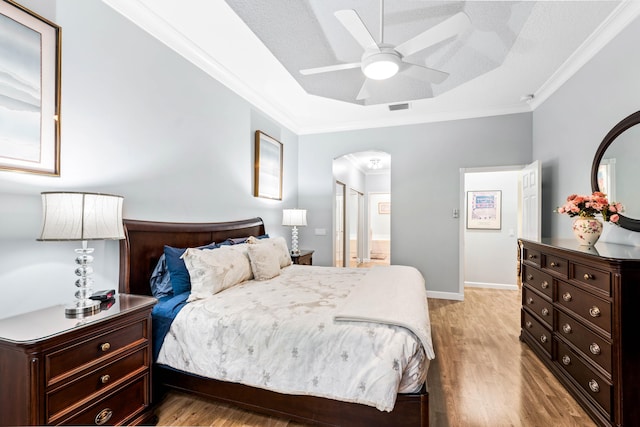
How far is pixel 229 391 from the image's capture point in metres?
1.89

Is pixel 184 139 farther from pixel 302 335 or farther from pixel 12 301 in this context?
pixel 302 335

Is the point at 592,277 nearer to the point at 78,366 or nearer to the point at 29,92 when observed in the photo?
the point at 78,366

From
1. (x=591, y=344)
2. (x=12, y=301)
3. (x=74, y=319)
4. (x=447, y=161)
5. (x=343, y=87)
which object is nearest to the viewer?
(x=74, y=319)

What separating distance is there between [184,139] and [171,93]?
1.32 ft

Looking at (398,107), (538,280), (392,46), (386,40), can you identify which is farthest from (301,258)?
(392,46)

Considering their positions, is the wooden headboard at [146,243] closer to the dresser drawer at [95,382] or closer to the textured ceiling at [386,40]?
the dresser drawer at [95,382]

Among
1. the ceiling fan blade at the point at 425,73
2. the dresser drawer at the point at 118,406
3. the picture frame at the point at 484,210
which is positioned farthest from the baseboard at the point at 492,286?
the dresser drawer at the point at 118,406

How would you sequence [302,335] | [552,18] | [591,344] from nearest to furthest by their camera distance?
1. [302,335]
2. [591,344]
3. [552,18]

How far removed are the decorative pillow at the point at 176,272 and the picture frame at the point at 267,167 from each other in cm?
168

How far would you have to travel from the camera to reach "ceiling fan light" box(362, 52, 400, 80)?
1949 millimetres

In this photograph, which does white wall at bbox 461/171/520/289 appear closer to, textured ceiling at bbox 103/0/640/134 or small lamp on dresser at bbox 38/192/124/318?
textured ceiling at bbox 103/0/640/134

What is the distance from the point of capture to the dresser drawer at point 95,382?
4.25ft

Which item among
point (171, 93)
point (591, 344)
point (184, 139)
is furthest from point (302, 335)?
point (171, 93)

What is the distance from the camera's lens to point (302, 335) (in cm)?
170
